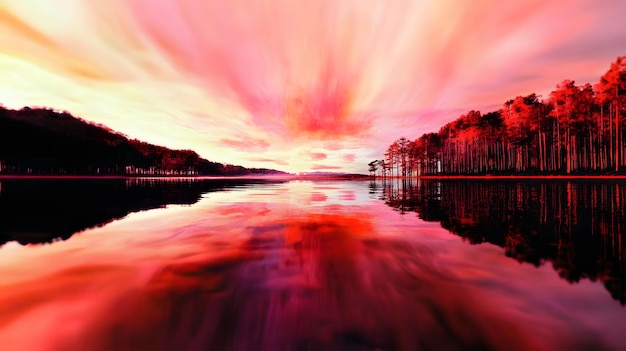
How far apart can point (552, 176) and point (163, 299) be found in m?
68.8

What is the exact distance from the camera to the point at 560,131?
52406 millimetres

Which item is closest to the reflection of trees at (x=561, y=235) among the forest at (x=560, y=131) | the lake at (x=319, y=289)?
the lake at (x=319, y=289)

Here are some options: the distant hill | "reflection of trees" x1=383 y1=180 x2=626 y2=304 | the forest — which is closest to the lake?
"reflection of trees" x1=383 y1=180 x2=626 y2=304

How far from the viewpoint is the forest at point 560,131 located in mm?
43031

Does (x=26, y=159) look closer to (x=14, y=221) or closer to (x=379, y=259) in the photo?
(x=14, y=221)

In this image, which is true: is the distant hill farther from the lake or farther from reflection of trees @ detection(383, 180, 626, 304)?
reflection of trees @ detection(383, 180, 626, 304)

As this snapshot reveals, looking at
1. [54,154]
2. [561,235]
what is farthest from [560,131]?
[54,154]

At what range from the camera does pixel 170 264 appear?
7.09m

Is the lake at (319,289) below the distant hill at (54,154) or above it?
below

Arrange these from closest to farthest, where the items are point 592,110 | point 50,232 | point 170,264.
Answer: point 170,264 < point 50,232 < point 592,110

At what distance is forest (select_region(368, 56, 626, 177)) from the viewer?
43.0 meters

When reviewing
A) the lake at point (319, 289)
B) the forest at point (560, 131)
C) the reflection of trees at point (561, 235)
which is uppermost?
the forest at point (560, 131)

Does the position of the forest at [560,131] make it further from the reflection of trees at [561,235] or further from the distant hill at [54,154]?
the distant hill at [54,154]

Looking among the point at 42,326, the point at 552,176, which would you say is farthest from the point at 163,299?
the point at 552,176
